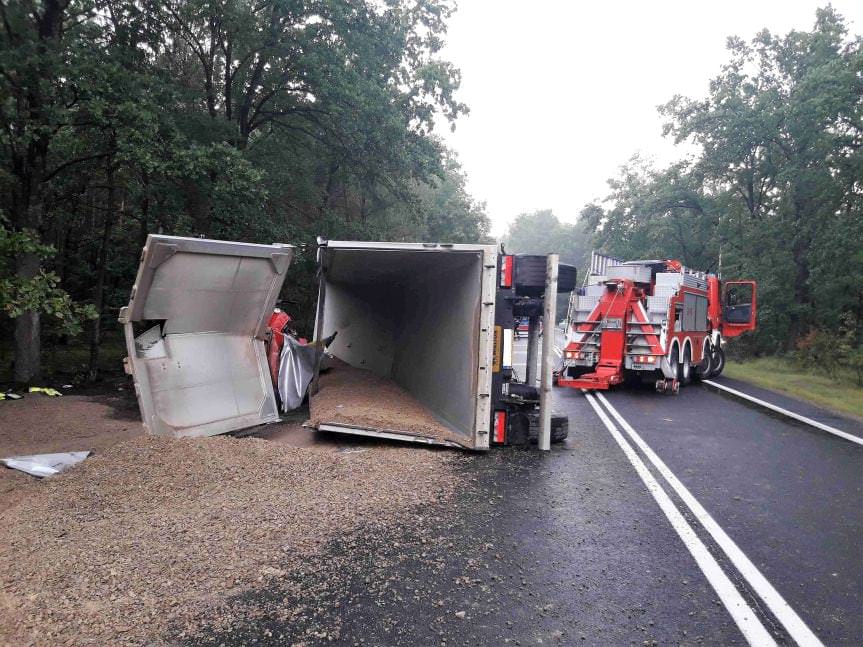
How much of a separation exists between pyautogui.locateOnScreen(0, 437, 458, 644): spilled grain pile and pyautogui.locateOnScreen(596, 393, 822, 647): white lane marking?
2.18 metres

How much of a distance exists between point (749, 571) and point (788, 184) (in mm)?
24810

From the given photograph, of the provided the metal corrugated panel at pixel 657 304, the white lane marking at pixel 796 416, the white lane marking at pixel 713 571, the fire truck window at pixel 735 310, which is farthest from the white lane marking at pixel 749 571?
the fire truck window at pixel 735 310

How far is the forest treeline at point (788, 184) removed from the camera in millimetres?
20062

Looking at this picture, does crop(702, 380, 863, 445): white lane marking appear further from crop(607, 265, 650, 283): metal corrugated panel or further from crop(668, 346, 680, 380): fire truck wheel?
crop(607, 265, 650, 283): metal corrugated panel

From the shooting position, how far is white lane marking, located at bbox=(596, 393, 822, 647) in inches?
115

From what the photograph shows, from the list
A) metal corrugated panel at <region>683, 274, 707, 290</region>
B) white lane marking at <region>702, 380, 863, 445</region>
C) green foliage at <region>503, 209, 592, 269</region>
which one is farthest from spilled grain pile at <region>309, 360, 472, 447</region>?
green foliage at <region>503, 209, 592, 269</region>

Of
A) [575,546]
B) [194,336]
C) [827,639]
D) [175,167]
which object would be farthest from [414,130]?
[827,639]

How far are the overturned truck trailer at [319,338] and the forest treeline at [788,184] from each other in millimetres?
13781

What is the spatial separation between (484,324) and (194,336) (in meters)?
3.58

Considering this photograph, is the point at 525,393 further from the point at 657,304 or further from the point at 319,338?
the point at 657,304

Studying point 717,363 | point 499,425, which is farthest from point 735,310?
point 499,425

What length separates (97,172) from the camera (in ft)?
46.1

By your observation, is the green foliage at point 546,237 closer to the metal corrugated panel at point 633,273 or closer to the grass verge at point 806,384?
the grass verge at point 806,384

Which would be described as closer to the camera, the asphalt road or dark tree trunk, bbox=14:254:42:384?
the asphalt road
